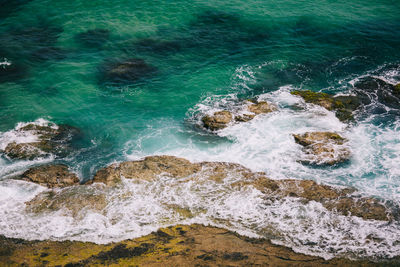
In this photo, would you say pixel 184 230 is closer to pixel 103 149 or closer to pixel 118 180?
pixel 118 180

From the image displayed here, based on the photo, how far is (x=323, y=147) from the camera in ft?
48.7

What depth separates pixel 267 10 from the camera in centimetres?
2875

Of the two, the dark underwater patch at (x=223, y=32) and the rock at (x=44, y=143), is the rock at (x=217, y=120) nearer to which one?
the rock at (x=44, y=143)

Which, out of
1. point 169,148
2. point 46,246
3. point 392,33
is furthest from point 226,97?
point 392,33

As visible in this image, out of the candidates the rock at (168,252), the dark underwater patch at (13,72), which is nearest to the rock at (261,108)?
the rock at (168,252)

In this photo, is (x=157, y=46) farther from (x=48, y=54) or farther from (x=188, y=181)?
(x=188, y=181)

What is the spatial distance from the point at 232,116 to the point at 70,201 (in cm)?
928

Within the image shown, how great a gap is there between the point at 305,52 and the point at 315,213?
15565mm

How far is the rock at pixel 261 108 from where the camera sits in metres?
17.8

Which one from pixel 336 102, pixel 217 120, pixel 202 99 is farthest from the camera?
pixel 202 99

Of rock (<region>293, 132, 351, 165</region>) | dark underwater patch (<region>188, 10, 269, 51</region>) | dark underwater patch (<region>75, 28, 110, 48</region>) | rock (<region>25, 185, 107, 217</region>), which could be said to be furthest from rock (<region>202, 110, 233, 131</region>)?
dark underwater patch (<region>75, 28, 110, 48</region>)

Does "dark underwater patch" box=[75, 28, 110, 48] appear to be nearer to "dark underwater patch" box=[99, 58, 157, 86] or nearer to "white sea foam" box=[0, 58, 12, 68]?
"dark underwater patch" box=[99, 58, 157, 86]

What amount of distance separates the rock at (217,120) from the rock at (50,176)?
23.1ft

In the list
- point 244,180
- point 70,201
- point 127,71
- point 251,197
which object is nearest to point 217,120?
point 244,180
